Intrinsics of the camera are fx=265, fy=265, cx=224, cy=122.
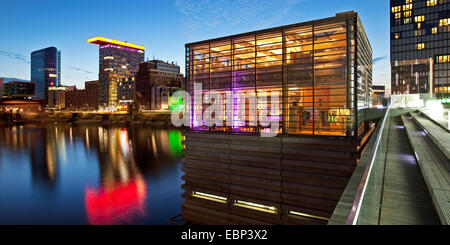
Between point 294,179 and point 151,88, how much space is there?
121445 millimetres

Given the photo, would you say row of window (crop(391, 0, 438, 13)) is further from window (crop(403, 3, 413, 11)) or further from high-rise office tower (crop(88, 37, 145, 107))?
high-rise office tower (crop(88, 37, 145, 107))

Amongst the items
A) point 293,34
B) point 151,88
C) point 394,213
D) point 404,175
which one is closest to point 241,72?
point 293,34

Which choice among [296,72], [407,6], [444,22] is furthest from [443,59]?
[296,72]

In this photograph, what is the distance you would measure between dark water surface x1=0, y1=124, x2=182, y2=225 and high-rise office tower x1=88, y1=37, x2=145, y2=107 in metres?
122

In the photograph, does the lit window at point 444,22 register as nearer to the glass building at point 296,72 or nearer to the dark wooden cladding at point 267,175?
the glass building at point 296,72

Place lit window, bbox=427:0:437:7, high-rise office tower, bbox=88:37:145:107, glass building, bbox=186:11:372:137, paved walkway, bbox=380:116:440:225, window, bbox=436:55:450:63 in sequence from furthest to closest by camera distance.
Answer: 1. high-rise office tower, bbox=88:37:145:107
2. lit window, bbox=427:0:437:7
3. window, bbox=436:55:450:63
4. glass building, bbox=186:11:372:137
5. paved walkway, bbox=380:116:440:225

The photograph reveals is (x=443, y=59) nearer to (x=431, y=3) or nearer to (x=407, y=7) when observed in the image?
(x=431, y=3)

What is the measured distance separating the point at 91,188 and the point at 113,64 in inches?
6153

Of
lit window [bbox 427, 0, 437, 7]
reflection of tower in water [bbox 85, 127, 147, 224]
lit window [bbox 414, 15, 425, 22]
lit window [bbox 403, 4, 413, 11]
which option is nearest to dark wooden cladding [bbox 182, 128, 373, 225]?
reflection of tower in water [bbox 85, 127, 147, 224]

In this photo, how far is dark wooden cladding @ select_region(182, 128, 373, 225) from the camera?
9.02m

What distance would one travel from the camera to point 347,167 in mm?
8789

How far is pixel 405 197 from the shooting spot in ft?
16.3
